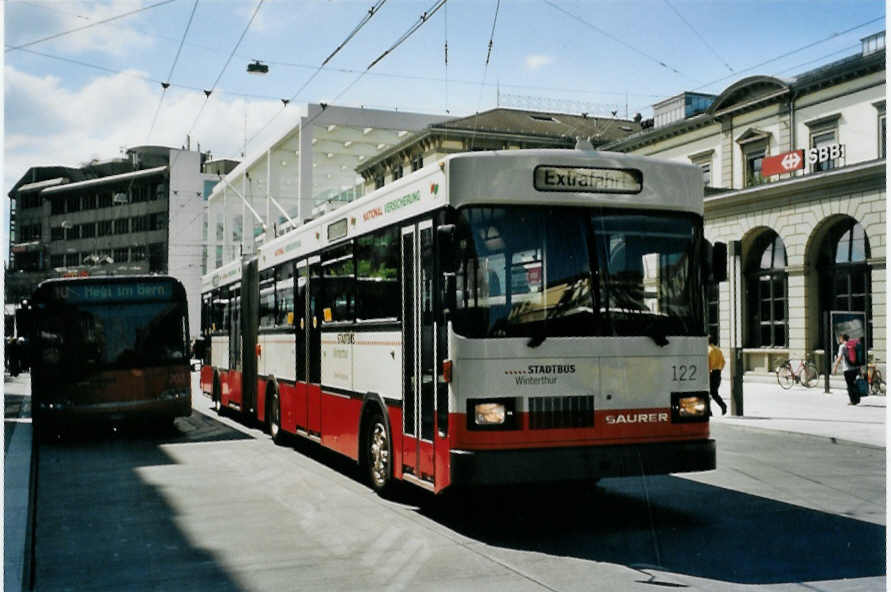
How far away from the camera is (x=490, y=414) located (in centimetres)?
772

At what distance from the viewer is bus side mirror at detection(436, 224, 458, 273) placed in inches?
303

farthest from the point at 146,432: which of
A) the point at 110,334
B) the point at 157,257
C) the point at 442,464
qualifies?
the point at 157,257

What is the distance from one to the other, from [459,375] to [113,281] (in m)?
10.5

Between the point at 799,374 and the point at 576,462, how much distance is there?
24284 millimetres

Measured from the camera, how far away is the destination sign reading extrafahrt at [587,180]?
806 centimetres

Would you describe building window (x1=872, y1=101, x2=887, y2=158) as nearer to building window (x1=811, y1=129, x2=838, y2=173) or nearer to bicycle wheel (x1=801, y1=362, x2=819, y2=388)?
building window (x1=811, y1=129, x2=838, y2=173)

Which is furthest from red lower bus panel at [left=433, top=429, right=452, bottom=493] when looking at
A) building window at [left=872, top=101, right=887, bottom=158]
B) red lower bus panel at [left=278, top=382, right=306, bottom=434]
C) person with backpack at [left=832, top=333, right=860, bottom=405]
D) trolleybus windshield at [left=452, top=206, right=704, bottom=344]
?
building window at [left=872, top=101, right=887, bottom=158]

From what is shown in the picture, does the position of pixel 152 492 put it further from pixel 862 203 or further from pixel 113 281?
pixel 862 203

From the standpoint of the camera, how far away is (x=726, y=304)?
34531 mm

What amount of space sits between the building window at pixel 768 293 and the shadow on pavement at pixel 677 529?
940 inches

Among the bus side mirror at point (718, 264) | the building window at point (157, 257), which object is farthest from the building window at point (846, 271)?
the building window at point (157, 257)

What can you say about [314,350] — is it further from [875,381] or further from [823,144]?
[823,144]

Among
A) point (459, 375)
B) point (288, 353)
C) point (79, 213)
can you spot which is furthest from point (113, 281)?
point (79, 213)

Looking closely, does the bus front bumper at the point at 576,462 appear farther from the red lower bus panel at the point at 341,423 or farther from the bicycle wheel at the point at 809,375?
the bicycle wheel at the point at 809,375
